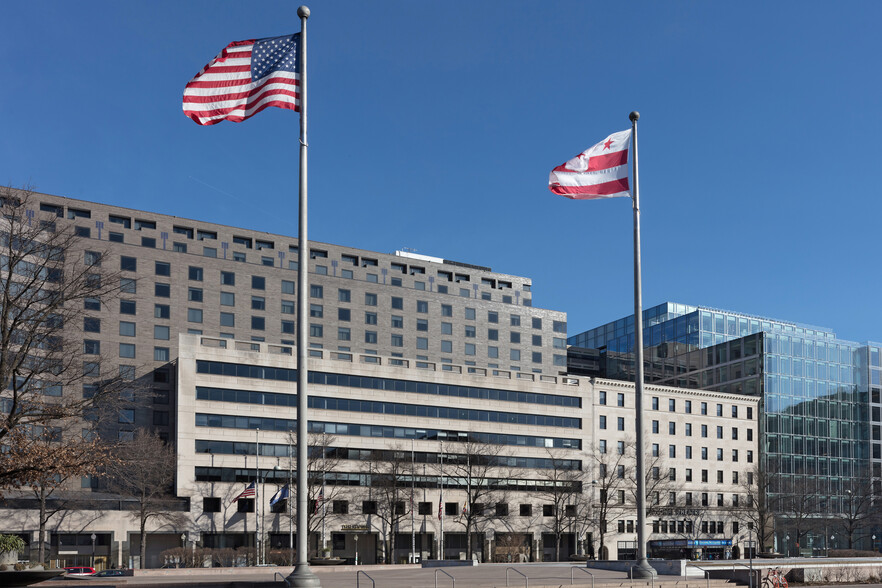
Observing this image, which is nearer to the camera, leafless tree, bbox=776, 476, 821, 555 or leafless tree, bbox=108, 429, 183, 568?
leafless tree, bbox=108, 429, 183, 568

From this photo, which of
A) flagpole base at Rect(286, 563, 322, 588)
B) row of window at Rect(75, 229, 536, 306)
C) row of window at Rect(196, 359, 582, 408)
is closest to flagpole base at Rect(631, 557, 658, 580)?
flagpole base at Rect(286, 563, 322, 588)

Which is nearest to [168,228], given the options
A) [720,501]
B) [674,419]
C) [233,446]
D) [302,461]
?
[233,446]

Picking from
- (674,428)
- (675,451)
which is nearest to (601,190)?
(674,428)

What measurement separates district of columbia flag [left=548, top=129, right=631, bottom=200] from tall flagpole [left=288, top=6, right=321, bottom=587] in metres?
11.0

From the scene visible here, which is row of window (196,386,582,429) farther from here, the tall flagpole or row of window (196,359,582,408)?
the tall flagpole

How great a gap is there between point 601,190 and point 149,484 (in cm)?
6383

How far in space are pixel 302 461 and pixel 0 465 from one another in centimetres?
1286

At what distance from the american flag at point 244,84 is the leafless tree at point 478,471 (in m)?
80.0

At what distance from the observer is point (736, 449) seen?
13200cm

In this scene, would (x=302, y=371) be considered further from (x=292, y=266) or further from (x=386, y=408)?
(x=292, y=266)

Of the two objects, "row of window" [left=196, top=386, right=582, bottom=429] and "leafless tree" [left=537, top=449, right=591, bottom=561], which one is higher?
"row of window" [left=196, top=386, right=582, bottom=429]

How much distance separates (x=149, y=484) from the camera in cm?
8681

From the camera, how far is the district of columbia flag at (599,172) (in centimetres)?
3534

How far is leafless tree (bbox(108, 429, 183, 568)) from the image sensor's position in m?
85.5
